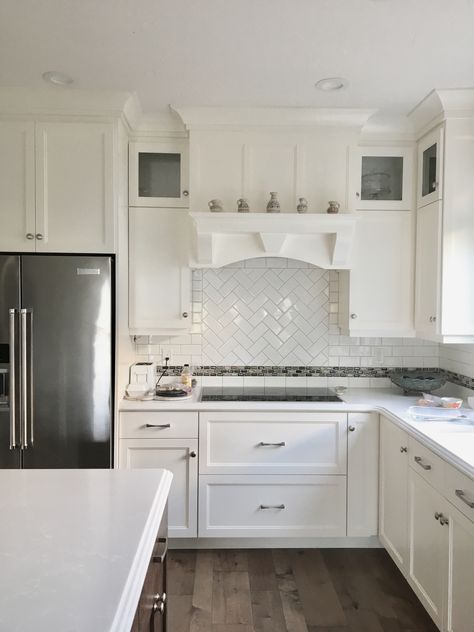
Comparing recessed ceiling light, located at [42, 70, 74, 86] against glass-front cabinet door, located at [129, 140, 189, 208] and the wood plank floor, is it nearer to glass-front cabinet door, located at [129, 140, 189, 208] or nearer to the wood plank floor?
glass-front cabinet door, located at [129, 140, 189, 208]

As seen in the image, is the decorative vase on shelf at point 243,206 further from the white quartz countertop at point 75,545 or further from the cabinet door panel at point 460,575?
the cabinet door panel at point 460,575

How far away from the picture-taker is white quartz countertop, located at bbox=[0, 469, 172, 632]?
2.77ft

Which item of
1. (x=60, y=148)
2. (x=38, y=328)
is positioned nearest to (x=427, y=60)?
(x=60, y=148)

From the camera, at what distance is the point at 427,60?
2160 millimetres

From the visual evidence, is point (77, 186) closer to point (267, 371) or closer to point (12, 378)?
point (12, 378)

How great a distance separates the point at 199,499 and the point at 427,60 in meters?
2.56

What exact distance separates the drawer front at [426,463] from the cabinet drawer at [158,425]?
1.18 m

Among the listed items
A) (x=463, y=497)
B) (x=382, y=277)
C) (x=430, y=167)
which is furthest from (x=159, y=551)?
(x=430, y=167)

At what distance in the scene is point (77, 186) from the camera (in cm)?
260

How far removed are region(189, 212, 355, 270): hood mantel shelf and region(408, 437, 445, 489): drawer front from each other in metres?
1.17

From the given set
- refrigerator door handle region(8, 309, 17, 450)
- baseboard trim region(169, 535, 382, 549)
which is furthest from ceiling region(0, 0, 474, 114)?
baseboard trim region(169, 535, 382, 549)

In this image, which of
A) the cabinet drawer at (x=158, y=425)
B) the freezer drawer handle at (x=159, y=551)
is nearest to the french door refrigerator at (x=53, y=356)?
the cabinet drawer at (x=158, y=425)

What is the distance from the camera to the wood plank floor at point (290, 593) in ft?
7.18

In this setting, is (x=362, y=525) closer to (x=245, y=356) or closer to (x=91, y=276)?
(x=245, y=356)
